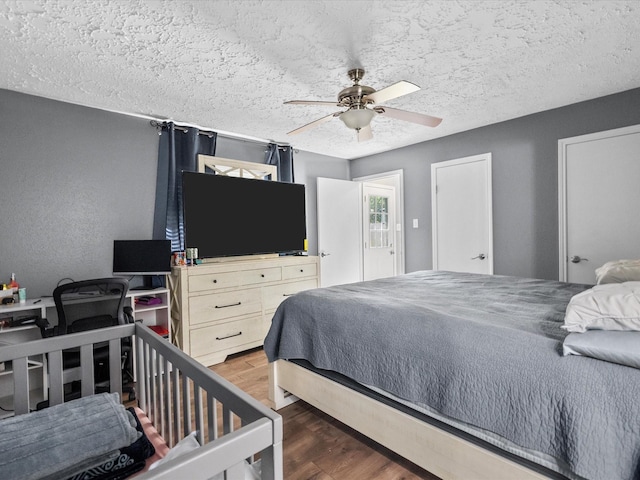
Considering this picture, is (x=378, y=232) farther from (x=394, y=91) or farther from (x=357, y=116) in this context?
(x=394, y=91)

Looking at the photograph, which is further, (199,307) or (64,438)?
(199,307)

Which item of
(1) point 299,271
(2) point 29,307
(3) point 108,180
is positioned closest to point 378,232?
(1) point 299,271

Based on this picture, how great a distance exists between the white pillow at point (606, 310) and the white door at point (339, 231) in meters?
3.42

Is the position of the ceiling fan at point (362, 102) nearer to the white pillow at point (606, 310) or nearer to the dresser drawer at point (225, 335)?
the white pillow at point (606, 310)

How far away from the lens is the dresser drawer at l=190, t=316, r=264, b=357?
3.07 m

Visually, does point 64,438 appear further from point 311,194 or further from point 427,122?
point 311,194

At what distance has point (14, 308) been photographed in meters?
2.29

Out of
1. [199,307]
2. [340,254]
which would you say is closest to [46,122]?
[199,307]

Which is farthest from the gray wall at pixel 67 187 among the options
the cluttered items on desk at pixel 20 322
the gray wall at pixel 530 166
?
the gray wall at pixel 530 166

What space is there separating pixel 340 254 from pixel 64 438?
3.98 meters

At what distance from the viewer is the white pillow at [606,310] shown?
3.73 ft

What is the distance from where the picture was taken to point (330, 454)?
1.85 meters

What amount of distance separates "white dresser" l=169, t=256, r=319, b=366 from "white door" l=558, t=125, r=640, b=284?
9.15 feet

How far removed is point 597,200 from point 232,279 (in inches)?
138
